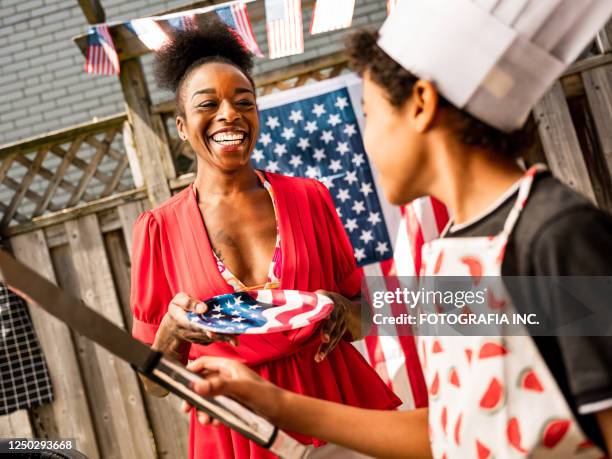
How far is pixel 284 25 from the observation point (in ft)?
11.9

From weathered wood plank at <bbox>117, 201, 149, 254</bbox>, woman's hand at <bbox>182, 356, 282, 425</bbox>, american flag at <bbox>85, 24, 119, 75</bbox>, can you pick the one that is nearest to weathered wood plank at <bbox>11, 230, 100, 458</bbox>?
weathered wood plank at <bbox>117, 201, 149, 254</bbox>

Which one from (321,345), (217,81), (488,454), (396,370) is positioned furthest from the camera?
(396,370)

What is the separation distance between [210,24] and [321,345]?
1.09 meters

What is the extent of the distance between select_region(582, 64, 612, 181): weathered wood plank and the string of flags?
4.29 ft

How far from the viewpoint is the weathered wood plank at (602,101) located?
382 centimetres

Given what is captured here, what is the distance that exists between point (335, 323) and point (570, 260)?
885 mm

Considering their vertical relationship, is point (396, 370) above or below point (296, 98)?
below

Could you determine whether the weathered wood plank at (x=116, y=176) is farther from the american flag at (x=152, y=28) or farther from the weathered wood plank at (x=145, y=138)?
the american flag at (x=152, y=28)

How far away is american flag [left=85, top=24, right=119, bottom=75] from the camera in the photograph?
3.61m

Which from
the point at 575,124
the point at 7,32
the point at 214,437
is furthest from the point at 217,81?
the point at 7,32

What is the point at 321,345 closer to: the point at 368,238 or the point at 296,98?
the point at 368,238

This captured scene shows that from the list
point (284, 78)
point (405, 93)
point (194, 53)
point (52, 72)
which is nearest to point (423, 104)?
point (405, 93)

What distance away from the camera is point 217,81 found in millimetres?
1829

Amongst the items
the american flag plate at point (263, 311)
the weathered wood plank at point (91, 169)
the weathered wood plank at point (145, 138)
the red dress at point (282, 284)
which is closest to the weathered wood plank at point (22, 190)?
the weathered wood plank at point (91, 169)
